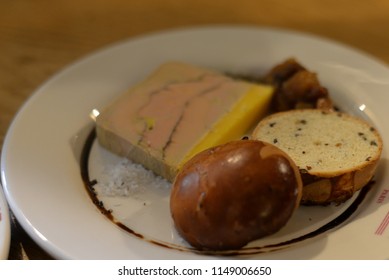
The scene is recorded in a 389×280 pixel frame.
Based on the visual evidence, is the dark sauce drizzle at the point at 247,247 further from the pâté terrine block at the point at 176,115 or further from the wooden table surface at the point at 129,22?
the wooden table surface at the point at 129,22

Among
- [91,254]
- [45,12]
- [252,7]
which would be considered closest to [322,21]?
[252,7]

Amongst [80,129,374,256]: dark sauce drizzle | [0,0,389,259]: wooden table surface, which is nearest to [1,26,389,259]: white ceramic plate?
[80,129,374,256]: dark sauce drizzle

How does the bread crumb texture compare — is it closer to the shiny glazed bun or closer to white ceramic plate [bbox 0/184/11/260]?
the shiny glazed bun

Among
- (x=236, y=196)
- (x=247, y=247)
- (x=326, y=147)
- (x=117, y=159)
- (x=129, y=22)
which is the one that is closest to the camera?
(x=236, y=196)

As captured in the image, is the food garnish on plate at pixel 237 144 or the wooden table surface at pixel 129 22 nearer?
the food garnish on plate at pixel 237 144

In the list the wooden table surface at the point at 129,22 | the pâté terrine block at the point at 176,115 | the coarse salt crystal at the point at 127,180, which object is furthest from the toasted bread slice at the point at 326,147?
the wooden table surface at the point at 129,22

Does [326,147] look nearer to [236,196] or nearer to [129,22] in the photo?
[236,196]

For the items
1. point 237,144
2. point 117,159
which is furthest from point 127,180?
point 237,144
